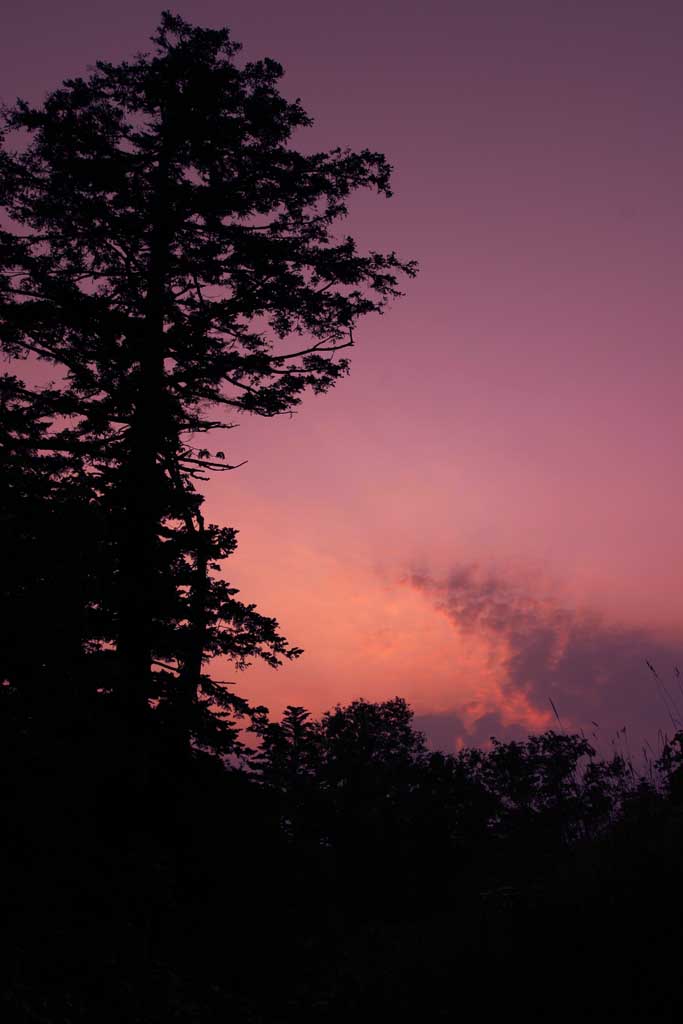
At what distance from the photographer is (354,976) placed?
7934mm

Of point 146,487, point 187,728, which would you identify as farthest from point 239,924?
point 146,487

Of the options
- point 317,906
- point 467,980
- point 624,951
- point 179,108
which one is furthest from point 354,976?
point 179,108

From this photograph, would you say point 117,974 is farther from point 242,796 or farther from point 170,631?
point 242,796

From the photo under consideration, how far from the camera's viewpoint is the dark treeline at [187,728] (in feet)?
21.3

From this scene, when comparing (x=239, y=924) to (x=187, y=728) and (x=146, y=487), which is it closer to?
(x=187, y=728)

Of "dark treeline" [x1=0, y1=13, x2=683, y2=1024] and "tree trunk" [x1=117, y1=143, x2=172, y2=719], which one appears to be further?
"tree trunk" [x1=117, y1=143, x2=172, y2=719]

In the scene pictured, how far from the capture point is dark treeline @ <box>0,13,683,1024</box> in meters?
6.48

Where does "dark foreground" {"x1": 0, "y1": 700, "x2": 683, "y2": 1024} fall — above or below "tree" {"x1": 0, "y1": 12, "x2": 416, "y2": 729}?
below

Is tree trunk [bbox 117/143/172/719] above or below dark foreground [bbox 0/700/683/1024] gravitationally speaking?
above

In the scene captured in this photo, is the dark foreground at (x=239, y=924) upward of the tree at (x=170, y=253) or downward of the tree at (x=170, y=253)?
downward

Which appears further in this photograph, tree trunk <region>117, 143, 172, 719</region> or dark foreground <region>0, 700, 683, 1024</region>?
tree trunk <region>117, 143, 172, 719</region>

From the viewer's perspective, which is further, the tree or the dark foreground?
the tree

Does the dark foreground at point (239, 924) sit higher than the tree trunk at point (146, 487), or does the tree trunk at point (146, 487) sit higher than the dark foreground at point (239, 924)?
the tree trunk at point (146, 487)

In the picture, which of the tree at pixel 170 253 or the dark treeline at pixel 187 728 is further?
the tree at pixel 170 253
